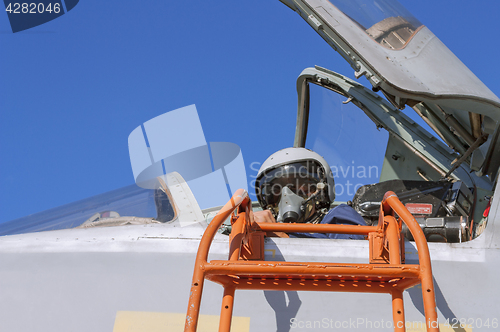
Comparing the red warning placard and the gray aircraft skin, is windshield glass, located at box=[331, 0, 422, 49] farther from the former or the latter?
the red warning placard

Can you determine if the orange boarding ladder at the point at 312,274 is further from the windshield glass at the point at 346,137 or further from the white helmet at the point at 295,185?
the windshield glass at the point at 346,137

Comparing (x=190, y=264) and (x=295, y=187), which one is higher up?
(x=295, y=187)

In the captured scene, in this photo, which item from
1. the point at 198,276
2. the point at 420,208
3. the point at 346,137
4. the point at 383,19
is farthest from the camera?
the point at 346,137

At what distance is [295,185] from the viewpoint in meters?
3.39

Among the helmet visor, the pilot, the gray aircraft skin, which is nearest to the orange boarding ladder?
the gray aircraft skin

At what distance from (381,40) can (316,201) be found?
134 centimetres

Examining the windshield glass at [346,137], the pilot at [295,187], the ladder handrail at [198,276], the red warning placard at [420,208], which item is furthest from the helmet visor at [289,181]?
the ladder handrail at [198,276]

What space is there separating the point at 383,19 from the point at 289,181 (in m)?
1.39

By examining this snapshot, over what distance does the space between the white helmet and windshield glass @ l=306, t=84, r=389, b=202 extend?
604 millimetres

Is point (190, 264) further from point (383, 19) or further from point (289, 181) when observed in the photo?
point (383, 19)

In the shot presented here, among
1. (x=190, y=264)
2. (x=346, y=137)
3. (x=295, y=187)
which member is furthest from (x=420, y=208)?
(x=346, y=137)

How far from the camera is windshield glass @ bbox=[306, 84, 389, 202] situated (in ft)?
13.9

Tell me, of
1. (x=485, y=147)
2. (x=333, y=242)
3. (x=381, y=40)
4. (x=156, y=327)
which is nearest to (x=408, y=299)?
(x=333, y=242)

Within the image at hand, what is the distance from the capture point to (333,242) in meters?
1.94
